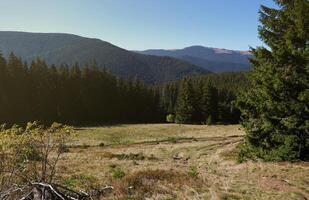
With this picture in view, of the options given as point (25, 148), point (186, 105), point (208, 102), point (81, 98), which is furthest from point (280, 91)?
point (81, 98)

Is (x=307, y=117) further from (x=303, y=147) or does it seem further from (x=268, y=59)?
(x=268, y=59)

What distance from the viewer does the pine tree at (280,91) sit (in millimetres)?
23188

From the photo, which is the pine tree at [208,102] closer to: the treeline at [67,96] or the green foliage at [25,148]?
→ the treeline at [67,96]

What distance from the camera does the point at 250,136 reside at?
25.8 meters

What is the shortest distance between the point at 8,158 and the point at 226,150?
79.0ft

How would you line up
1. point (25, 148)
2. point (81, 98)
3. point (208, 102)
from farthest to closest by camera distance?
point (208, 102)
point (81, 98)
point (25, 148)

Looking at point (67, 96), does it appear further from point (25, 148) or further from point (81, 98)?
point (25, 148)

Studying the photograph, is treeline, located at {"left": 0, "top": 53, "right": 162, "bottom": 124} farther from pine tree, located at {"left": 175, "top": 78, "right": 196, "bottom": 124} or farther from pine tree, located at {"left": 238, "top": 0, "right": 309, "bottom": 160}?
pine tree, located at {"left": 238, "top": 0, "right": 309, "bottom": 160}

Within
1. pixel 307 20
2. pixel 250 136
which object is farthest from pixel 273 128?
pixel 307 20

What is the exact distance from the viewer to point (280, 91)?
23.9m

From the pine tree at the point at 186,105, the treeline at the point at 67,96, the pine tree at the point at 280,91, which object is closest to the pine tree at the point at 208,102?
the pine tree at the point at 186,105

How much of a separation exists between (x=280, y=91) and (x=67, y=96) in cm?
7029

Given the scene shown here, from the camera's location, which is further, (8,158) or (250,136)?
(250,136)

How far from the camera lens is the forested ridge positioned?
76688 millimetres
